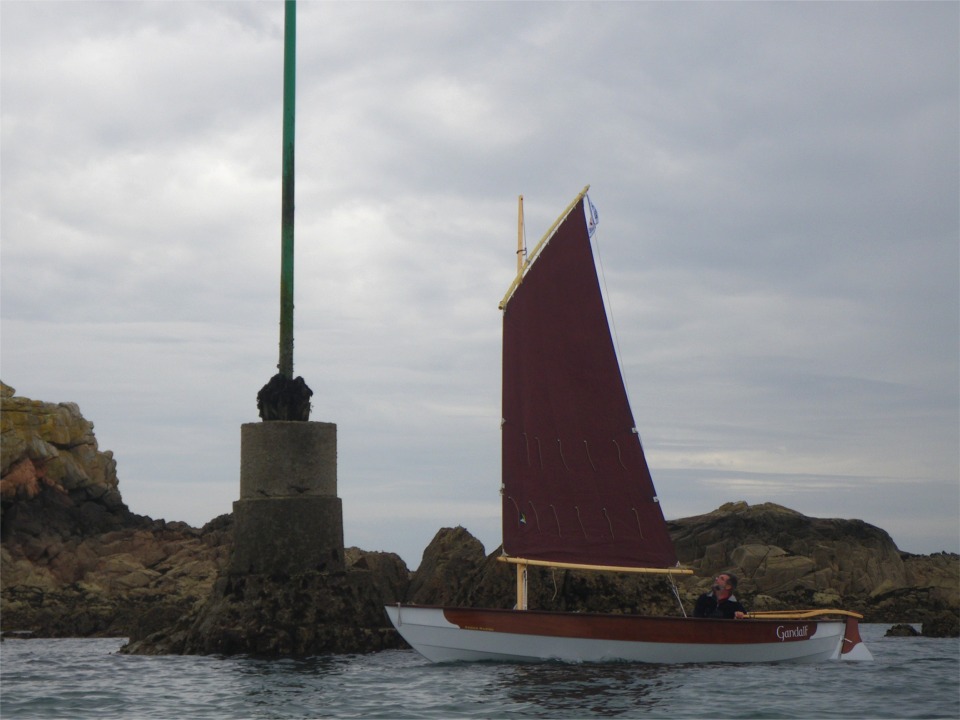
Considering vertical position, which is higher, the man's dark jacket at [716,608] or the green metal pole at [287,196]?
the green metal pole at [287,196]

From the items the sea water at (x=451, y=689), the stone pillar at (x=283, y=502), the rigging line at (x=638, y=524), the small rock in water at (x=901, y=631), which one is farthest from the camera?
the small rock in water at (x=901, y=631)

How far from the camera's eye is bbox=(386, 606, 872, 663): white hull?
20.3 metres

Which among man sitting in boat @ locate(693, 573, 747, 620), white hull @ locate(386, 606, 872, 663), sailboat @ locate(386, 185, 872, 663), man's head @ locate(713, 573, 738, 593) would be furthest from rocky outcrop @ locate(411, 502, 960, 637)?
sailboat @ locate(386, 185, 872, 663)

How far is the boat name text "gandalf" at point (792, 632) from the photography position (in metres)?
22.0

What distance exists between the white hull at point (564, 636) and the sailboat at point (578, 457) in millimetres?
73

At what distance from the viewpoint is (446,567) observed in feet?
84.2

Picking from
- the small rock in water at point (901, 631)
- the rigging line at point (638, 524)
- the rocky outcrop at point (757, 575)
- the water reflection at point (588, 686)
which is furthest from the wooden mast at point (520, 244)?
the small rock in water at point (901, 631)

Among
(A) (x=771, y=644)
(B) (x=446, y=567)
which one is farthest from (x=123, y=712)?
(A) (x=771, y=644)

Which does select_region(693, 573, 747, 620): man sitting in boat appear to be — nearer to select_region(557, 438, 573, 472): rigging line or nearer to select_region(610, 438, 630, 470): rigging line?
select_region(610, 438, 630, 470): rigging line

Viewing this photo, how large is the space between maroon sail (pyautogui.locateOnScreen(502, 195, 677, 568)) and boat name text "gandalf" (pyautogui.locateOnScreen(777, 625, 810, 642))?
2.49m

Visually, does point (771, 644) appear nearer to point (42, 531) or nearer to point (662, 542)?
point (662, 542)

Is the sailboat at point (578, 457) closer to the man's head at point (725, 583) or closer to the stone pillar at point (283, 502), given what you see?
the man's head at point (725, 583)

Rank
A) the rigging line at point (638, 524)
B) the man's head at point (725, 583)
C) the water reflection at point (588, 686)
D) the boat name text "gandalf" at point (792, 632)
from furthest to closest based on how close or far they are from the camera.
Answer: the rigging line at point (638, 524)
the boat name text "gandalf" at point (792, 632)
the man's head at point (725, 583)
the water reflection at point (588, 686)

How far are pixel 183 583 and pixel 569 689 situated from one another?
20.2m
